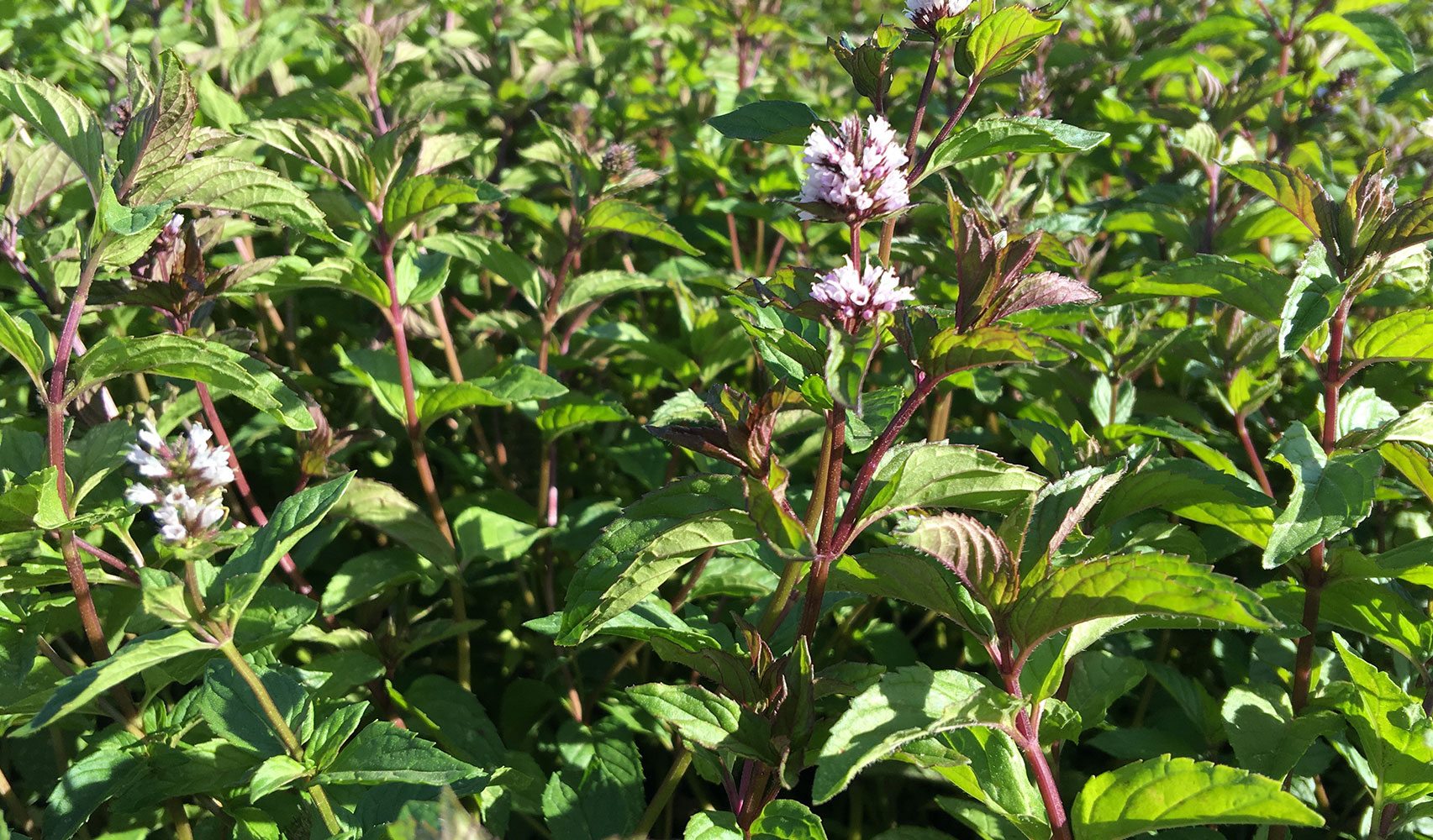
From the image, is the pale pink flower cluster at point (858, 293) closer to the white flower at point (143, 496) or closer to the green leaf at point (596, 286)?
the white flower at point (143, 496)

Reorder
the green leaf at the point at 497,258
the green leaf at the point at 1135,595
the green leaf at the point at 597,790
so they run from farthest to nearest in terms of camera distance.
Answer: the green leaf at the point at 497,258 → the green leaf at the point at 597,790 → the green leaf at the point at 1135,595

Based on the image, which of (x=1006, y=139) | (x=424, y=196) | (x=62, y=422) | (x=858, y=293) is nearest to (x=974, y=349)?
(x=858, y=293)

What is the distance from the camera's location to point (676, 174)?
376 cm

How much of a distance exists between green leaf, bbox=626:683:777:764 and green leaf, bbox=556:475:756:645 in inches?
6.4

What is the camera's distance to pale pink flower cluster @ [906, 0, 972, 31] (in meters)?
1.53

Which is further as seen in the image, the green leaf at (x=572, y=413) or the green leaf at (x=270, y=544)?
the green leaf at (x=572, y=413)

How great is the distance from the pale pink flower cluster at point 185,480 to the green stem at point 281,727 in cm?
22

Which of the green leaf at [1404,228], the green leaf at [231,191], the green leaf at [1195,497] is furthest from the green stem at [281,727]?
the green leaf at [1404,228]

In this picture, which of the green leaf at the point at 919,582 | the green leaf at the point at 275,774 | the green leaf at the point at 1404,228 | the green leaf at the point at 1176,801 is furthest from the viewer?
the green leaf at the point at 1404,228

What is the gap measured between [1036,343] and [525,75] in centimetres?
291

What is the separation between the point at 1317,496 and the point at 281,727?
1.73 metres

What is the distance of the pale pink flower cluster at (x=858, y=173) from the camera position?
1359 millimetres

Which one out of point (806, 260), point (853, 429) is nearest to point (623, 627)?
point (853, 429)

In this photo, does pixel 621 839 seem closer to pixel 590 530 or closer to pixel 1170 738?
pixel 590 530
